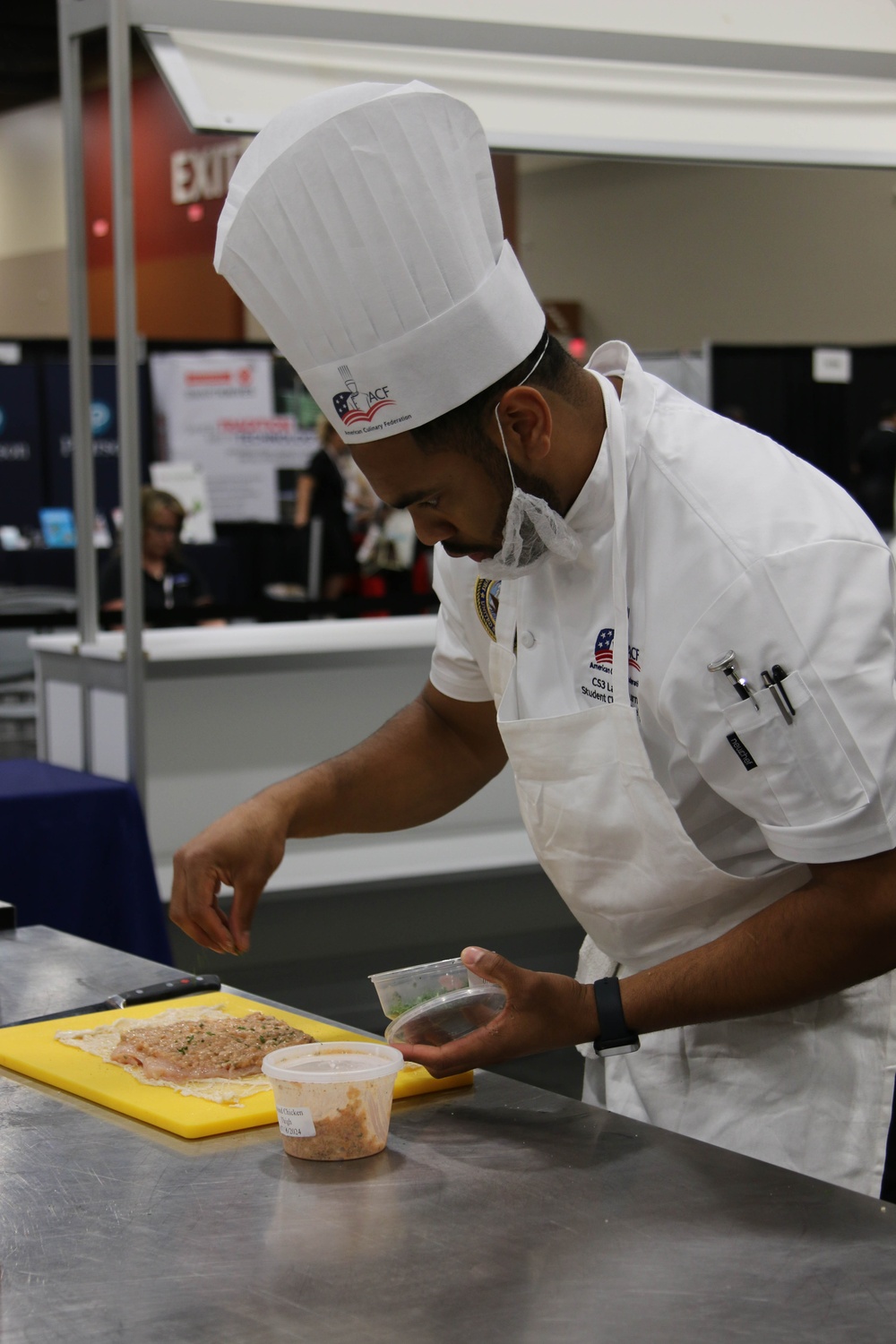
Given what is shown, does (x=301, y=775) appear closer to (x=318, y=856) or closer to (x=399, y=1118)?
(x=399, y=1118)

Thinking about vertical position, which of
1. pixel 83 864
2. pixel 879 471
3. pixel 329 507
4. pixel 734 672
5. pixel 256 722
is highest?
pixel 879 471

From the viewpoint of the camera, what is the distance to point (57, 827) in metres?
3.22

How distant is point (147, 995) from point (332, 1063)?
0.43m

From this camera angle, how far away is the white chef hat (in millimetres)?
1298

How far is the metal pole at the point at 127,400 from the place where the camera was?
11.4ft

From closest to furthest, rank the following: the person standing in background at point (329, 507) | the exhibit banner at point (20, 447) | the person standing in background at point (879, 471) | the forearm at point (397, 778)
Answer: the forearm at point (397, 778) < the person standing in background at point (329, 507) < the exhibit banner at point (20, 447) < the person standing in background at point (879, 471)

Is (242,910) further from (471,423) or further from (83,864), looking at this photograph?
(83,864)

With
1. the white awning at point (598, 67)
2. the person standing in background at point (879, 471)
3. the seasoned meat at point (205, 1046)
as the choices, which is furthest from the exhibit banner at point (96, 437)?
the seasoned meat at point (205, 1046)

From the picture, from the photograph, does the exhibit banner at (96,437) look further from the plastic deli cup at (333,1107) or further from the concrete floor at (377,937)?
→ the plastic deli cup at (333,1107)

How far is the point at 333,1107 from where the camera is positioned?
116cm

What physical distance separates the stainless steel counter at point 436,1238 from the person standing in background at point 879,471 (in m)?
8.16

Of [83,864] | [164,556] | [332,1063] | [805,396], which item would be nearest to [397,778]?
[332,1063]

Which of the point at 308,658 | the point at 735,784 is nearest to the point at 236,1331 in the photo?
the point at 735,784

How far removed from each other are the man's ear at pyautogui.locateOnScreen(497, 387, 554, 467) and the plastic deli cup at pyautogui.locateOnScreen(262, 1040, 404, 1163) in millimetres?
517
